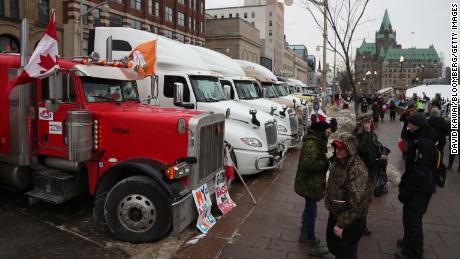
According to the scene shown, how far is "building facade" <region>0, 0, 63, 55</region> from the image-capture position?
29344 mm

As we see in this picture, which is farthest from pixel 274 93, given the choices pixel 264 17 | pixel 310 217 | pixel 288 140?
pixel 264 17

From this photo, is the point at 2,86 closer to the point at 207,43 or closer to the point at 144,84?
the point at 144,84

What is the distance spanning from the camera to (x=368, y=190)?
397 cm

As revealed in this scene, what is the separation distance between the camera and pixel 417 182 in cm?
490

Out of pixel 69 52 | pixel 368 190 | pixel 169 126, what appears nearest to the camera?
pixel 368 190

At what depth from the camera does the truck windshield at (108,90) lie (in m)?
6.31

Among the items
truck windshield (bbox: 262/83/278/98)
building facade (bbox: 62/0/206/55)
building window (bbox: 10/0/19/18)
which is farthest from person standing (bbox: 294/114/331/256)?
building window (bbox: 10/0/19/18)

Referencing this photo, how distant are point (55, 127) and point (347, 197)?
481 centimetres

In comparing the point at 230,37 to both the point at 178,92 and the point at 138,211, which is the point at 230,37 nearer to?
the point at 178,92

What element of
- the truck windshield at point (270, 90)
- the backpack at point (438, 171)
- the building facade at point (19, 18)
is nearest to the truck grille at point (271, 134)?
the backpack at point (438, 171)

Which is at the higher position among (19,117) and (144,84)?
(144,84)

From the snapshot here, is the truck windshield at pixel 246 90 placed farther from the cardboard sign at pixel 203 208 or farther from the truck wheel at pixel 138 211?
the truck wheel at pixel 138 211

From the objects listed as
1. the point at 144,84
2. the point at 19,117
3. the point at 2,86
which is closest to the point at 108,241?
the point at 19,117

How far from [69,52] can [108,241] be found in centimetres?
3231
